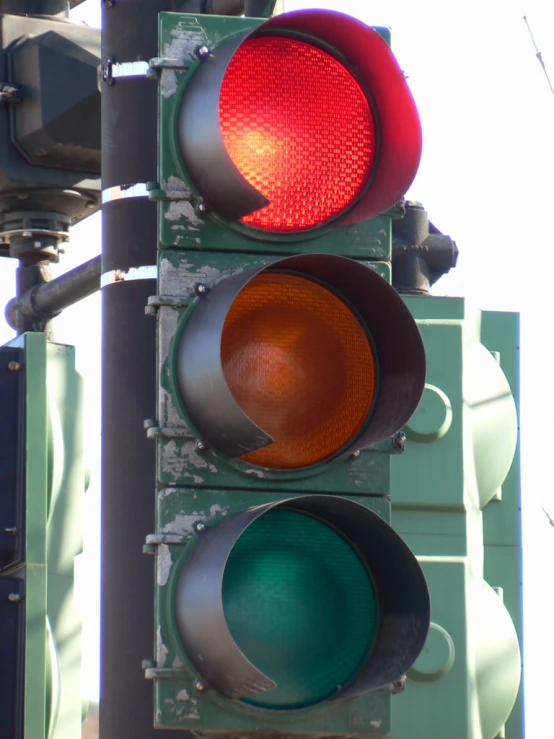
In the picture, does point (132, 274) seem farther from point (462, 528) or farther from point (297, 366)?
point (462, 528)

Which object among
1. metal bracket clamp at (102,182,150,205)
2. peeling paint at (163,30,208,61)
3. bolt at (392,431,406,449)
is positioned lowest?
bolt at (392,431,406,449)

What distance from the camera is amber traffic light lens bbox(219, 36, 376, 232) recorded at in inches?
104

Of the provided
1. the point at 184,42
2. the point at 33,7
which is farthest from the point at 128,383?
the point at 33,7

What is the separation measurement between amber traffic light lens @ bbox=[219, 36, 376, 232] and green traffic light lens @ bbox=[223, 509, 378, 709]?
0.54 m

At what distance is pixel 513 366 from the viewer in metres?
5.61

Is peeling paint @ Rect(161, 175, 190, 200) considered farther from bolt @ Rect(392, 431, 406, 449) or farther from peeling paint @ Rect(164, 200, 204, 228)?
bolt @ Rect(392, 431, 406, 449)

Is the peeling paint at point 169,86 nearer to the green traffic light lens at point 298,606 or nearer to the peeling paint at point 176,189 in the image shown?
the peeling paint at point 176,189

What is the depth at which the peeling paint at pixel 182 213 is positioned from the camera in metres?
2.64

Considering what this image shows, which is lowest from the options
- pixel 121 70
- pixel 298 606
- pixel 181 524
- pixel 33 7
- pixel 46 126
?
pixel 298 606

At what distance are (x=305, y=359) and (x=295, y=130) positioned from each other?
1.30 feet

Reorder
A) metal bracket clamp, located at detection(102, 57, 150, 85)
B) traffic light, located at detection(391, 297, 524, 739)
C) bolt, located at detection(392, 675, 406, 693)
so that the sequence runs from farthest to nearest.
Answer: traffic light, located at detection(391, 297, 524, 739) → metal bracket clamp, located at detection(102, 57, 150, 85) → bolt, located at detection(392, 675, 406, 693)

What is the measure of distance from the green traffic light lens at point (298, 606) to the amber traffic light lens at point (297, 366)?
0.42ft

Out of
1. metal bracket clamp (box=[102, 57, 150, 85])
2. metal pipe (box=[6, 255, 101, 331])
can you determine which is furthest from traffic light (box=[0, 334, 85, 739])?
metal bracket clamp (box=[102, 57, 150, 85])

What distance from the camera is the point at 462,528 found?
16.5 ft
